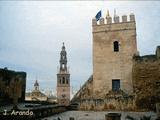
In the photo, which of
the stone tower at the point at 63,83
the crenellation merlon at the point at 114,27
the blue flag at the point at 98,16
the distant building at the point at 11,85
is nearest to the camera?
the distant building at the point at 11,85

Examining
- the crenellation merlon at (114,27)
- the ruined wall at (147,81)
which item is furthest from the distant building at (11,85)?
the crenellation merlon at (114,27)

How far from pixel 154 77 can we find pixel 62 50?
43.5 m

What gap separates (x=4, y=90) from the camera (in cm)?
1309

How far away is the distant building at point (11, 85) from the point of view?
13.0 meters

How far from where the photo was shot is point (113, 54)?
2244cm

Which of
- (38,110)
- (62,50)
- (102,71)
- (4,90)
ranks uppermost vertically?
(62,50)

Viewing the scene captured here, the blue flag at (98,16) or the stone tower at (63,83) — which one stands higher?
the blue flag at (98,16)

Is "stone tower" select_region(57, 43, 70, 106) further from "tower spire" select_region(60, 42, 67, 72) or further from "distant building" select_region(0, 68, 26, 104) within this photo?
"distant building" select_region(0, 68, 26, 104)

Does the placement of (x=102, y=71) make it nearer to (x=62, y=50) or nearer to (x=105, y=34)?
(x=105, y=34)

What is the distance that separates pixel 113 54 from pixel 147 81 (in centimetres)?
683

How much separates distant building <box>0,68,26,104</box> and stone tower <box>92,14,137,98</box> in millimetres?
9252

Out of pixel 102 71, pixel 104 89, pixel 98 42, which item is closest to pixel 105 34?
pixel 98 42

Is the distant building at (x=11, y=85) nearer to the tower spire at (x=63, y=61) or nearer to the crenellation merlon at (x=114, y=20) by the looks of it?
the crenellation merlon at (x=114, y=20)

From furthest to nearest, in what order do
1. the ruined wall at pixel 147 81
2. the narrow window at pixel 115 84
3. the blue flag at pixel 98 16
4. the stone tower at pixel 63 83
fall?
the stone tower at pixel 63 83 → the blue flag at pixel 98 16 → the narrow window at pixel 115 84 → the ruined wall at pixel 147 81
